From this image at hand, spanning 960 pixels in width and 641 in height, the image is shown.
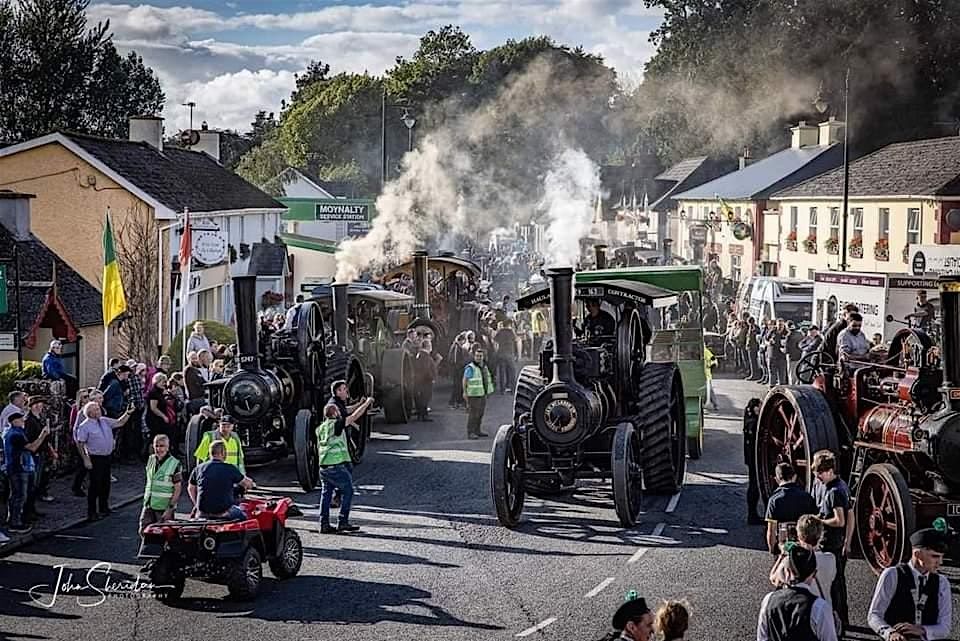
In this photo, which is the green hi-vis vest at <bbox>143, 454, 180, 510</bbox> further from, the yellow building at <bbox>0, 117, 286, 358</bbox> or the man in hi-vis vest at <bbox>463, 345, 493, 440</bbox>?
the yellow building at <bbox>0, 117, 286, 358</bbox>

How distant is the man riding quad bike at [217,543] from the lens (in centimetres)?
1093

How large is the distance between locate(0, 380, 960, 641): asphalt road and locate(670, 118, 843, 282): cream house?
3003 cm

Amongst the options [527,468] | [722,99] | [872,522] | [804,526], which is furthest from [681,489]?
[722,99]

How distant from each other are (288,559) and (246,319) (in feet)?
16.0

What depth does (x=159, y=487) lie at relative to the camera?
41.1 ft

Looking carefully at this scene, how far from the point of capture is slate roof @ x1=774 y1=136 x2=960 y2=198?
33906 millimetres

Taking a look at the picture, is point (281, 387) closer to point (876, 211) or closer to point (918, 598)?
point (918, 598)

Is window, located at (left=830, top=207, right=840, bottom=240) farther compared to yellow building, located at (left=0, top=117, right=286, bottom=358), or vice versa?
window, located at (left=830, top=207, right=840, bottom=240)

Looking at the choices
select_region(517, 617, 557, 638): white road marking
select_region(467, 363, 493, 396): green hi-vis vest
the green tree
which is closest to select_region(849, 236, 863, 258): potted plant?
select_region(467, 363, 493, 396): green hi-vis vest

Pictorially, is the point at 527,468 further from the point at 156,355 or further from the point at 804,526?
the point at 156,355

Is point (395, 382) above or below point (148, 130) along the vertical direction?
below

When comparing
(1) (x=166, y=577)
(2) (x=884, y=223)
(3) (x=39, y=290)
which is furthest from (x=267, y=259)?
(1) (x=166, y=577)

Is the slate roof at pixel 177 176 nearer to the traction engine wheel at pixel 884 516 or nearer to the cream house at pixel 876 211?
the cream house at pixel 876 211

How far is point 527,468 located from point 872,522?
164 inches
